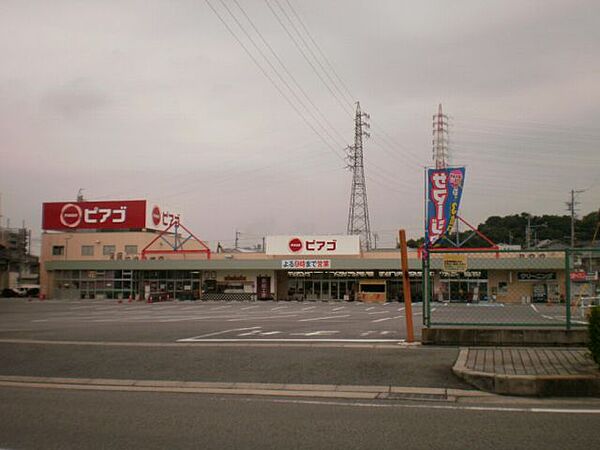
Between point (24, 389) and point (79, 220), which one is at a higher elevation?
point (79, 220)

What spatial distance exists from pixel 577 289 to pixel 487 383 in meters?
5.30

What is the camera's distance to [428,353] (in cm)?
1074

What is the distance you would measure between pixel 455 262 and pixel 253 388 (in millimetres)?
4966

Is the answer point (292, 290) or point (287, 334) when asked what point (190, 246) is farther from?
point (287, 334)


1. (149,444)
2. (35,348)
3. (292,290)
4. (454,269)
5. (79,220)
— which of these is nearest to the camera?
(149,444)

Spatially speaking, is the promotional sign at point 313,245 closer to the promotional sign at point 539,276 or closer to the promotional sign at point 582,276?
the promotional sign at point 539,276

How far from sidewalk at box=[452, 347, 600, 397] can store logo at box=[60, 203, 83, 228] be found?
55906 millimetres

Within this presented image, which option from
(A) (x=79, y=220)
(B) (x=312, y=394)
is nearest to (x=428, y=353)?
(B) (x=312, y=394)

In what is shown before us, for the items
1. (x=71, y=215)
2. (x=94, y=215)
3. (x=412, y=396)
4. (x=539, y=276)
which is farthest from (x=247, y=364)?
(x=71, y=215)

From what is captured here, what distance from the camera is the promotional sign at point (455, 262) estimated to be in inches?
456

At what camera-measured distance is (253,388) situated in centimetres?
904

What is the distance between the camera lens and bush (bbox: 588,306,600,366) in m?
8.13

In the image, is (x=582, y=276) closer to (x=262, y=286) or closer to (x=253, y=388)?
(x=253, y=388)

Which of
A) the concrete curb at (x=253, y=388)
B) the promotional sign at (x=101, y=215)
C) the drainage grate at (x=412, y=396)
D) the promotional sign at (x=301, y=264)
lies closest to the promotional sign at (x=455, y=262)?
the concrete curb at (x=253, y=388)
